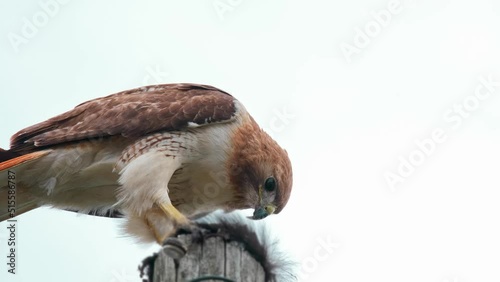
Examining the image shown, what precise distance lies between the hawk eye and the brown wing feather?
72 cm

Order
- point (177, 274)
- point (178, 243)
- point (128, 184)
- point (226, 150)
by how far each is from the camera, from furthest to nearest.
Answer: point (226, 150)
point (128, 184)
point (178, 243)
point (177, 274)

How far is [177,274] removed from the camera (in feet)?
14.0

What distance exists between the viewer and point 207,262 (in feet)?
14.4

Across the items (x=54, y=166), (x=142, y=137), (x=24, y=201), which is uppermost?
(x=142, y=137)

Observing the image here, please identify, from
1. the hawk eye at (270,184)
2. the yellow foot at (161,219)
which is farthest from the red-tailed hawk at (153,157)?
the yellow foot at (161,219)

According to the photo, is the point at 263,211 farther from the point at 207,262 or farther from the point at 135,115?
the point at 207,262

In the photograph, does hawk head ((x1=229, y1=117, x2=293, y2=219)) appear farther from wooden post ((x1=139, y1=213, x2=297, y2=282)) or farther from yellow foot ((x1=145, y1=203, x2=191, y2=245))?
wooden post ((x1=139, y1=213, x2=297, y2=282))

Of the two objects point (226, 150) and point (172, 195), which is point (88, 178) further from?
point (226, 150)

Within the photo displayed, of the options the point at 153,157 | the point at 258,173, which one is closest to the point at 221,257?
the point at 153,157

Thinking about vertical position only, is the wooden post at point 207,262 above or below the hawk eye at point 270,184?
above

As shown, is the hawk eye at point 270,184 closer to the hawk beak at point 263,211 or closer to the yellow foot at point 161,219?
the hawk beak at point 263,211

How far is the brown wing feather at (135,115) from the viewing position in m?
7.62

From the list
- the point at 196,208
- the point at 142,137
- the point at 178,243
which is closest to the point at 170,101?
the point at 142,137

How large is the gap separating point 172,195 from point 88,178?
0.82 metres
